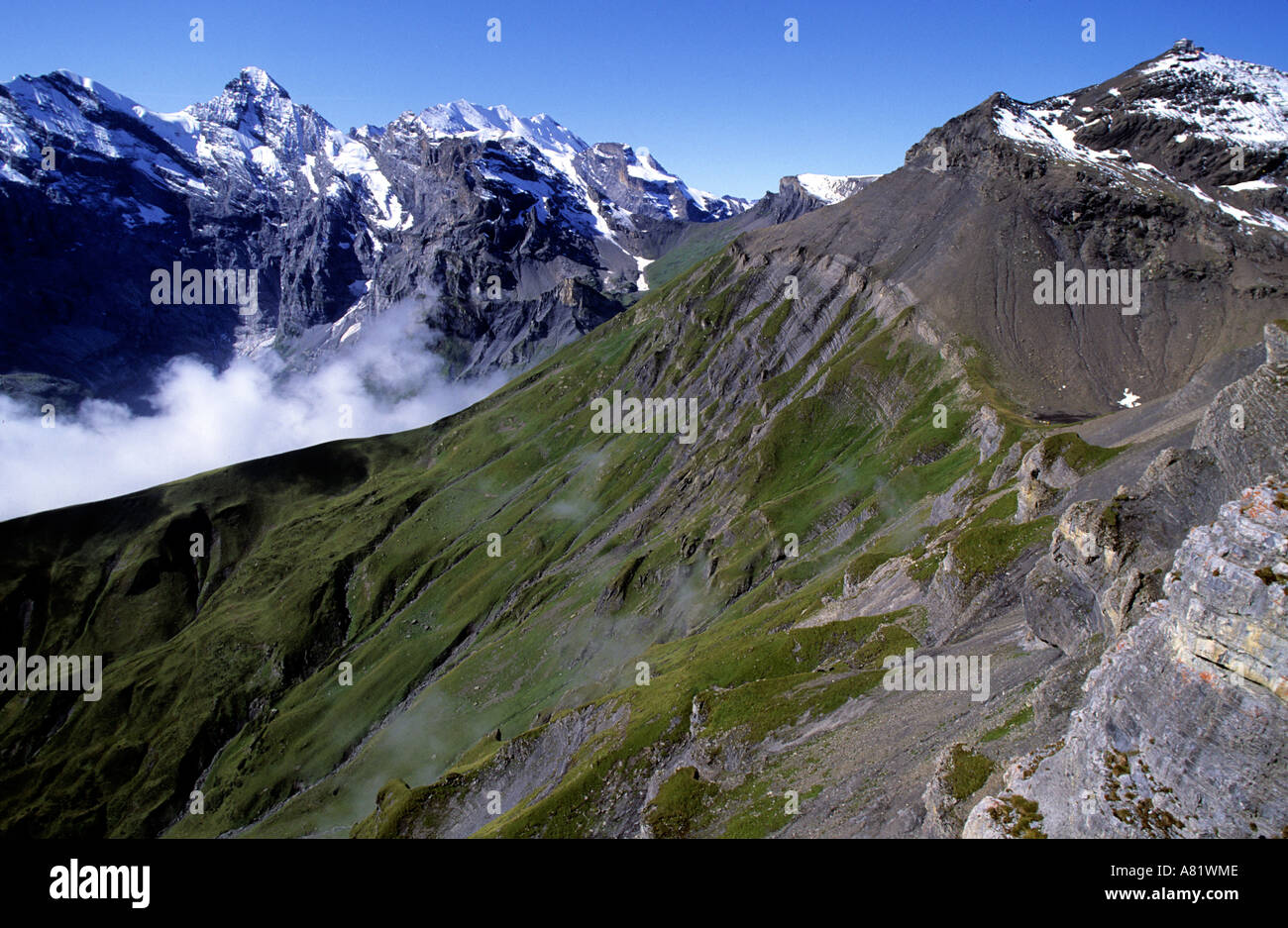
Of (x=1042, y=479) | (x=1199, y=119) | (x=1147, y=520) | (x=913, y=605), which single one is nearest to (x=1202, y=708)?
(x=1147, y=520)

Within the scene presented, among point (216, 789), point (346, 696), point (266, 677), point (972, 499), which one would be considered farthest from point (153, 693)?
point (972, 499)

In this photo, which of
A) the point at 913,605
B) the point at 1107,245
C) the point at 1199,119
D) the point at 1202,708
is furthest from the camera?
the point at 1199,119

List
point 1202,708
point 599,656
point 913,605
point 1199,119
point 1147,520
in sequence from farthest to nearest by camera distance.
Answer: point 1199,119 → point 599,656 → point 913,605 → point 1147,520 → point 1202,708

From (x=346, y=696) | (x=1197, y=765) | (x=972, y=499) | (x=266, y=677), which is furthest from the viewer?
(x=266, y=677)

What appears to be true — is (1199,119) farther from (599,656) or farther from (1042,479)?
(599,656)
